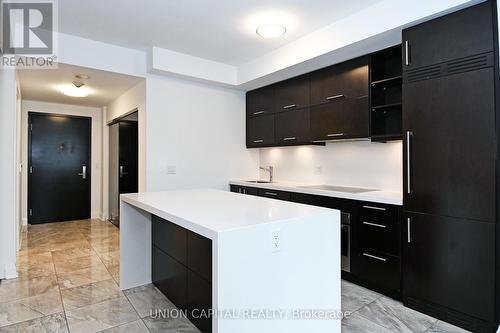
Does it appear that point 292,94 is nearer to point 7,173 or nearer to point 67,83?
point 67,83

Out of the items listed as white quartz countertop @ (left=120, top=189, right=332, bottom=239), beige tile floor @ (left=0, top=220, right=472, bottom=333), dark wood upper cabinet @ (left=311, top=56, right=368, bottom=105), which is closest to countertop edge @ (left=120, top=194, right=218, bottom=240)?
white quartz countertop @ (left=120, top=189, right=332, bottom=239)

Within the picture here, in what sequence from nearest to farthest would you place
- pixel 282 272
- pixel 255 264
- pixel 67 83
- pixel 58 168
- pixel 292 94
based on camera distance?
pixel 255 264 < pixel 282 272 < pixel 292 94 < pixel 67 83 < pixel 58 168

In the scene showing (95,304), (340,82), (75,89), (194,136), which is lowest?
(95,304)

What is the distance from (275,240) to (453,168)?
158cm

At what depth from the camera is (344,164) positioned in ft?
12.1

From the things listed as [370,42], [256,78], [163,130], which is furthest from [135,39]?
[370,42]

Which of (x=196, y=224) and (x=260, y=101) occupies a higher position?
(x=260, y=101)

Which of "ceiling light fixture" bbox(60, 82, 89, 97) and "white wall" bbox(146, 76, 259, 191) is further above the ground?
"ceiling light fixture" bbox(60, 82, 89, 97)

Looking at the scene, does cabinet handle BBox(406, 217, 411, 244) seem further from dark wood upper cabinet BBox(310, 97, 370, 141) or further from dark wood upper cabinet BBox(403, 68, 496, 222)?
dark wood upper cabinet BBox(310, 97, 370, 141)

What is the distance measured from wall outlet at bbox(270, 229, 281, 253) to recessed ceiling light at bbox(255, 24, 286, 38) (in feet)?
7.22

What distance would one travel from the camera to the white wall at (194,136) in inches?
149

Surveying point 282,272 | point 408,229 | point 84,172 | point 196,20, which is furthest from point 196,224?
point 84,172

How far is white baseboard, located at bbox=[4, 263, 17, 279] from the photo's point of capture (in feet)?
9.75

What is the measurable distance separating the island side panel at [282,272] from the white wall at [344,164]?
5.60ft
